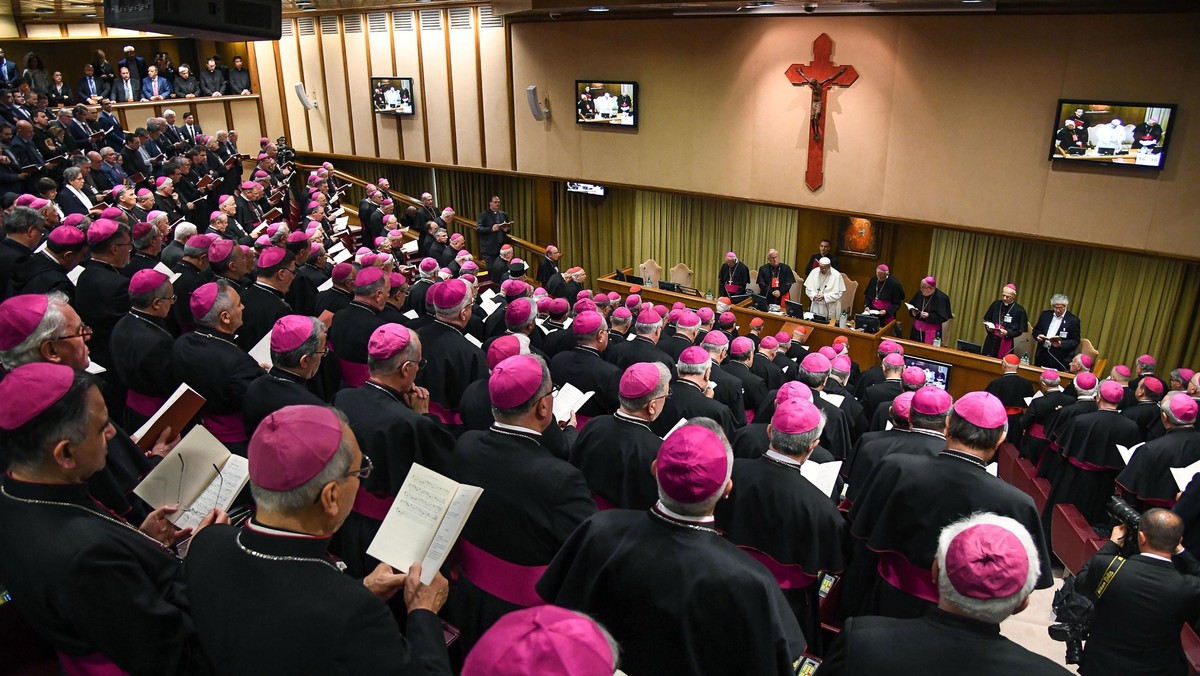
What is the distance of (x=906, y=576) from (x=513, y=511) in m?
1.95

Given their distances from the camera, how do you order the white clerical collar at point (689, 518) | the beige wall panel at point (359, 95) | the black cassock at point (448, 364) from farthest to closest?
1. the beige wall panel at point (359, 95)
2. the black cassock at point (448, 364)
3. the white clerical collar at point (689, 518)

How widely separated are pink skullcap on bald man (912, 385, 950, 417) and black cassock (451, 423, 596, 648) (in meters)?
2.27

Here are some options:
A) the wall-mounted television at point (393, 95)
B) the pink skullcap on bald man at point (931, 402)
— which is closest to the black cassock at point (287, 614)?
the pink skullcap on bald man at point (931, 402)

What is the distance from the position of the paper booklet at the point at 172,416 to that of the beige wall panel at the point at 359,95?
13568mm

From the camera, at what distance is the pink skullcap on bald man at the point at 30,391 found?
2.15 m

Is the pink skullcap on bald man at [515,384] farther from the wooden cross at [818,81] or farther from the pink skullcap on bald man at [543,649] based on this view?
the wooden cross at [818,81]

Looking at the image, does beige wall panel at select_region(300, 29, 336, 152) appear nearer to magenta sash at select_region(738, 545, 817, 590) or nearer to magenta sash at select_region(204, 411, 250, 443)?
magenta sash at select_region(204, 411, 250, 443)

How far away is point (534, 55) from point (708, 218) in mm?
4309

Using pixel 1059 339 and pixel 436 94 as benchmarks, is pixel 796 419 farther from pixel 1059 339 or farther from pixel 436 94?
pixel 436 94

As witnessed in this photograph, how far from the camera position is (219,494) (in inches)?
113

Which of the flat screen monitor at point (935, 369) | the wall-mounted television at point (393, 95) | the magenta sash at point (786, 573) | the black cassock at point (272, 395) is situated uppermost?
the wall-mounted television at point (393, 95)

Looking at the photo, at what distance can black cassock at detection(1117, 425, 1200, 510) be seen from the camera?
16.9 ft

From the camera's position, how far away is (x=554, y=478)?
2.84 m

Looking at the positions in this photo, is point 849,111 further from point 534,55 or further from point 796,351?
point 534,55
